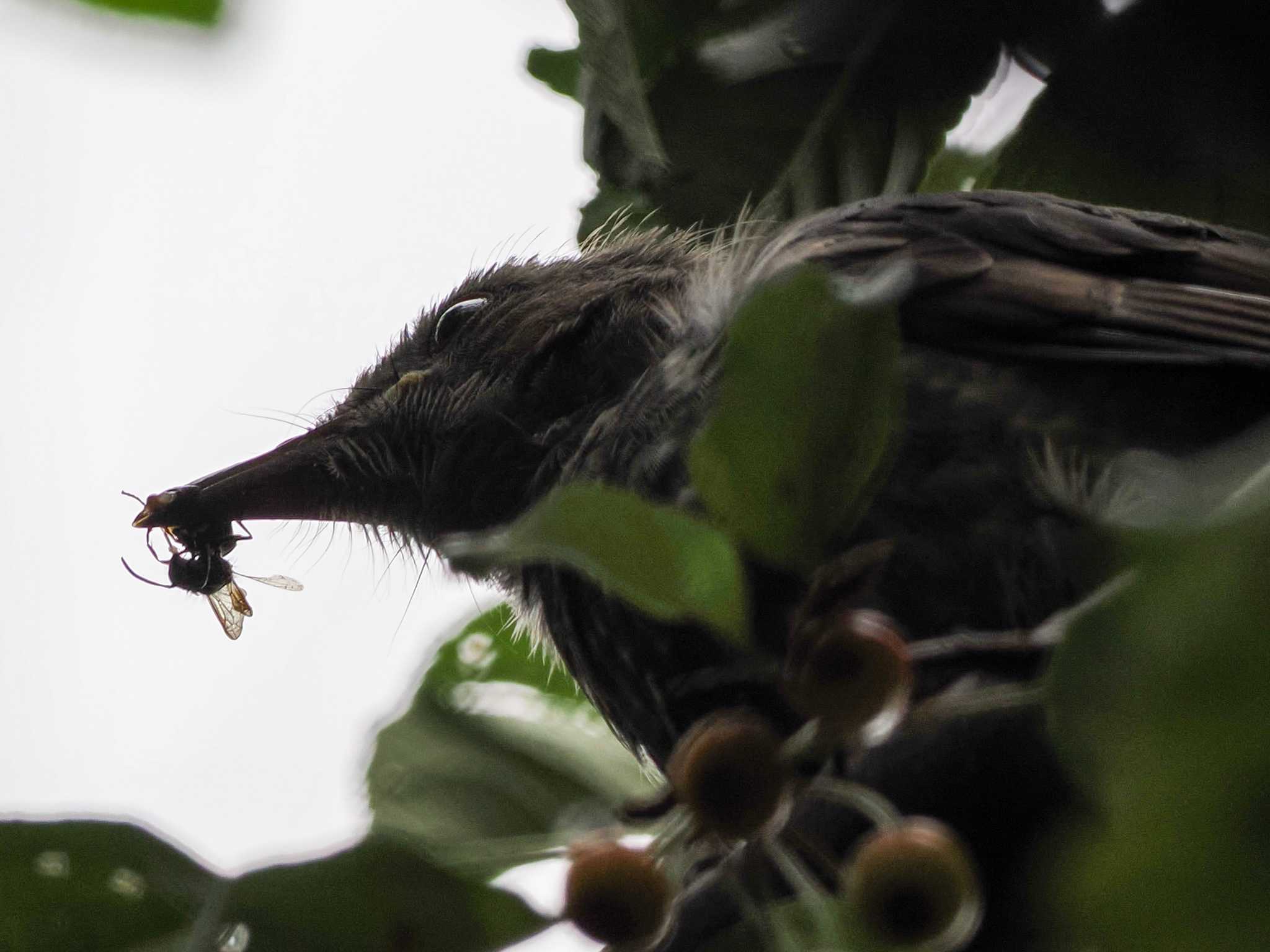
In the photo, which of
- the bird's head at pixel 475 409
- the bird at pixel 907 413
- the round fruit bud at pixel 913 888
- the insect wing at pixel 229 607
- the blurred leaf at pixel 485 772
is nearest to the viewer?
the round fruit bud at pixel 913 888

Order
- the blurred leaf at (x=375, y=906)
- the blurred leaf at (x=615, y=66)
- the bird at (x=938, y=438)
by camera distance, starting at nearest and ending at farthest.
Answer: the blurred leaf at (x=375, y=906) → the bird at (x=938, y=438) → the blurred leaf at (x=615, y=66)

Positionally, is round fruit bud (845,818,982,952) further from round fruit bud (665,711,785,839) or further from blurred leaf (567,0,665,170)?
blurred leaf (567,0,665,170)

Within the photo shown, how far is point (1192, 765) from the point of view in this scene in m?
0.82

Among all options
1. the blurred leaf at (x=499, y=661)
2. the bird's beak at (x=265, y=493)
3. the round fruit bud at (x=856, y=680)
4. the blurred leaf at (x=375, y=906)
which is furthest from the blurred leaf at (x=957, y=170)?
the blurred leaf at (x=375, y=906)

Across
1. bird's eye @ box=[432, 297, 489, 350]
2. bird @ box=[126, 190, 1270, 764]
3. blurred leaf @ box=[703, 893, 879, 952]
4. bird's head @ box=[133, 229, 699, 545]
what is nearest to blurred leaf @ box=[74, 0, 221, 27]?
bird @ box=[126, 190, 1270, 764]

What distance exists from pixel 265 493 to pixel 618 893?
168 cm

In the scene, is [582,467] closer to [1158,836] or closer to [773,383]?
[773,383]

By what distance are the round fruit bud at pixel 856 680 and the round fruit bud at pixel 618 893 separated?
8.0 inches

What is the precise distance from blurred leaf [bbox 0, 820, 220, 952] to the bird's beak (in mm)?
1268

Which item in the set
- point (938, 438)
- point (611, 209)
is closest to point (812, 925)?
point (938, 438)

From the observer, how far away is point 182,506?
270 cm

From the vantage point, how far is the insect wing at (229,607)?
295cm

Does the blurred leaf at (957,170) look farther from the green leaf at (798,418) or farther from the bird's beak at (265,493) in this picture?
the green leaf at (798,418)

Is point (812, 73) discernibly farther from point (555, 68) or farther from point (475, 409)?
point (475, 409)
